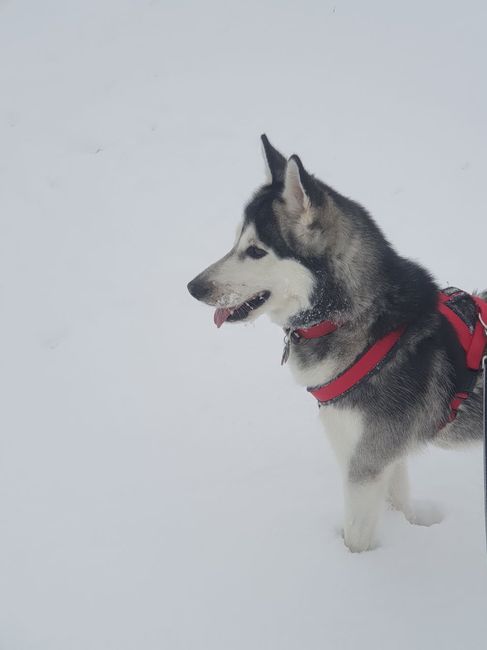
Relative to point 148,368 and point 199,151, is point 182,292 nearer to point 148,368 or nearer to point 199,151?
point 148,368

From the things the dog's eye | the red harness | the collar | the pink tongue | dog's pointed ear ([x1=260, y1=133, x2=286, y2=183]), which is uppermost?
dog's pointed ear ([x1=260, y1=133, x2=286, y2=183])

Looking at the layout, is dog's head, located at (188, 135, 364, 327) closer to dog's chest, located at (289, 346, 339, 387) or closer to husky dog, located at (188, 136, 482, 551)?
husky dog, located at (188, 136, 482, 551)

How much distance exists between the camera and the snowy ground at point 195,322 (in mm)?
2480

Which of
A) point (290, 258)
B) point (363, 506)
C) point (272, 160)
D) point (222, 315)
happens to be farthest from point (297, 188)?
point (363, 506)

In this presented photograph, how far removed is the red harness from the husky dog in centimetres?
3

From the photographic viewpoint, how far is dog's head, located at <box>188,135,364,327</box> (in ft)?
7.19

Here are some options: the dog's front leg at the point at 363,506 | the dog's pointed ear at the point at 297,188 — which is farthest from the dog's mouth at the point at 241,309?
the dog's front leg at the point at 363,506

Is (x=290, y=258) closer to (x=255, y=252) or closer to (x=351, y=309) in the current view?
(x=255, y=252)

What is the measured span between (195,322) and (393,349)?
105 inches

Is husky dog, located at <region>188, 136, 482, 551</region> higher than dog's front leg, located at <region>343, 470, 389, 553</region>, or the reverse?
husky dog, located at <region>188, 136, 482, 551</region>

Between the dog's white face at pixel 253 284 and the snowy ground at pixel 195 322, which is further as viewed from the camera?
the snowy ground at pixel 195 322

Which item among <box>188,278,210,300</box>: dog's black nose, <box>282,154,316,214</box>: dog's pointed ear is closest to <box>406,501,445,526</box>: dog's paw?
<box>188,278,210,300</box>: dog's black nose

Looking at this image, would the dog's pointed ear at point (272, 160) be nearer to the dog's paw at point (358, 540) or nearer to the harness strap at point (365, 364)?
the harness strap at point (365, 364)

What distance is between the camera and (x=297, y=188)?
84.4 inches
